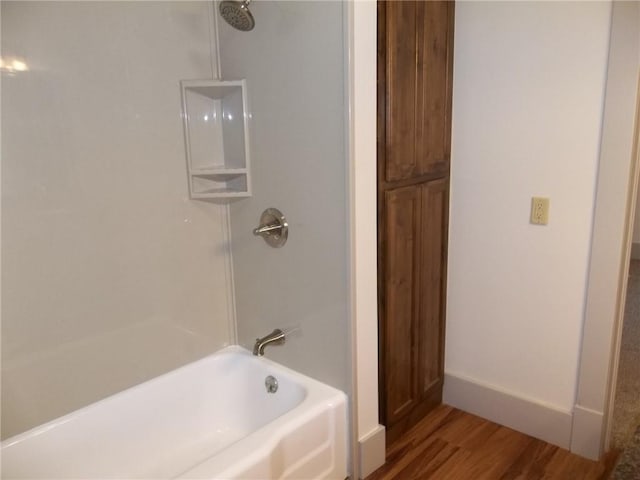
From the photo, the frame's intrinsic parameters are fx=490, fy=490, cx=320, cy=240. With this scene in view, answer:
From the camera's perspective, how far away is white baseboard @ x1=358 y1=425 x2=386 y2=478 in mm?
1936

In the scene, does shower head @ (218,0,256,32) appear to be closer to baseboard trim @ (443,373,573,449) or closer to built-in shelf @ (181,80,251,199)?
built-in shelf @ (181,80,251,199)

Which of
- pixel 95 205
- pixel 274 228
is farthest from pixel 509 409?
pixel 95 205

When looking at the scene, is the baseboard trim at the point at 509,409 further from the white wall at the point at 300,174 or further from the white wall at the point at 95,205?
the white wall at the point at 95,205

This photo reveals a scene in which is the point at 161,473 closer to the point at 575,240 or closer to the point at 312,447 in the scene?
the point at 312,447

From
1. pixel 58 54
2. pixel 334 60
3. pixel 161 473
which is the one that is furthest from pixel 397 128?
pixel 161 473

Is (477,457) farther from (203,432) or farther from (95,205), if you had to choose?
(95,205)

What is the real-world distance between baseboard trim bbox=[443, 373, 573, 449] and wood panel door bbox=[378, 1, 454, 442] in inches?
6.3

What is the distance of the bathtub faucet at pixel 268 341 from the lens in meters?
2.03

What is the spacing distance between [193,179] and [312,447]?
114 centimetres

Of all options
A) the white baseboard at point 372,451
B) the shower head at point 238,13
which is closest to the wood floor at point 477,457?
the white baseboard at point 372,451

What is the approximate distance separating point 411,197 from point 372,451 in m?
1.04

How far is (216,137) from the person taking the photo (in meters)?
2.10

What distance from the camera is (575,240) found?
1.96 metres

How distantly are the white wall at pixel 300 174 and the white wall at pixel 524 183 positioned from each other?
0.78m
